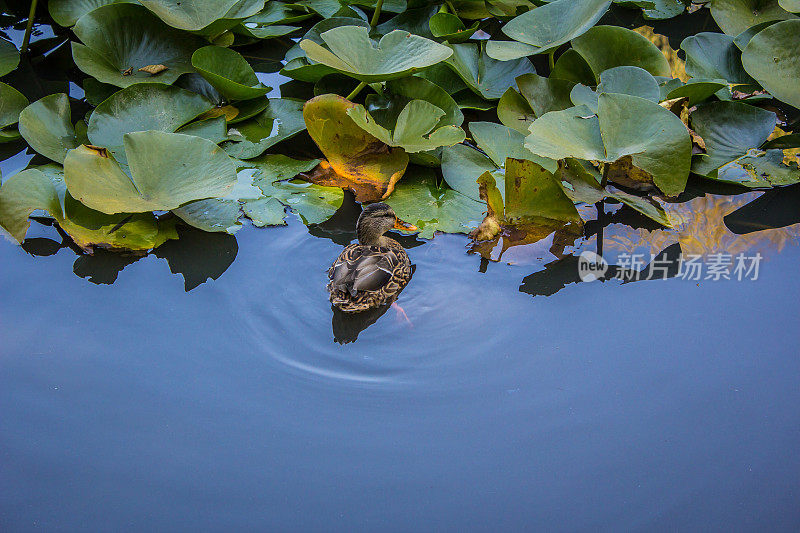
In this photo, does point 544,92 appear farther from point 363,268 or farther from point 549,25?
point 363,268

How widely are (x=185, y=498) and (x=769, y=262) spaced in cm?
289

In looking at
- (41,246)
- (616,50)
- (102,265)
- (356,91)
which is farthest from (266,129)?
(616,50)

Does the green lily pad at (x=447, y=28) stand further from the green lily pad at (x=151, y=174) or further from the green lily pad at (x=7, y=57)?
the green lily pad at (x=7, y=57)

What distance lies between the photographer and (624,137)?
3461mm

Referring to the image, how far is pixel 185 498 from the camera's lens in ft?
8.07

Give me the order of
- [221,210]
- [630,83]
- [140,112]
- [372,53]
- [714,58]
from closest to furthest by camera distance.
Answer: [221,210]
[372,53]
[630,83]
[140,112]
[714,58]

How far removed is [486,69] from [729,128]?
4.88ft

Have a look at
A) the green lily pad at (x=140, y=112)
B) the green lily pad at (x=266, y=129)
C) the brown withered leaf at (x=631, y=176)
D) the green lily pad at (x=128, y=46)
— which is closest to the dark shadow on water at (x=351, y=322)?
the green lily pad at (x=266, y=129)

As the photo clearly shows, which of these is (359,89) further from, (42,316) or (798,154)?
(798,154)

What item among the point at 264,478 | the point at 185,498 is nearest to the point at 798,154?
the point at 264,478

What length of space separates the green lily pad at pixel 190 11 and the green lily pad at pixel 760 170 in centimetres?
302

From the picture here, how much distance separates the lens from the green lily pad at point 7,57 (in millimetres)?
4367

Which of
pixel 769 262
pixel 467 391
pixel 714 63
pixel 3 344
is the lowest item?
pixel 3 344

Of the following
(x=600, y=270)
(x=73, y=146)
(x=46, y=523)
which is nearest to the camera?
(x=46, y=523)
